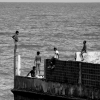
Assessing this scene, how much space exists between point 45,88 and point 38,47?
53.6 meters

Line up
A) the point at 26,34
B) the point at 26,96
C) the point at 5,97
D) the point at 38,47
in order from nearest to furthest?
1. the point at 26,96
2. the point at 5,97
3. the point at 38,47
4. the point at 26,34

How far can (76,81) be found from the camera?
932 inches

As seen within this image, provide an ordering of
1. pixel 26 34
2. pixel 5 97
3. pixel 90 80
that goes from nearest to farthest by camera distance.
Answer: pixel 90 80 → pixel 5 97 → pixel 26 34

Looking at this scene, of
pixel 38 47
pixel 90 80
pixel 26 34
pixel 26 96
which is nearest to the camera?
pixel 90 80

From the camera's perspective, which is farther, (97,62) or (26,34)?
(26,34)

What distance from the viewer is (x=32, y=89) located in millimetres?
24781

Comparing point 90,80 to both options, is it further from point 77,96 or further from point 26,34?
point 26,34

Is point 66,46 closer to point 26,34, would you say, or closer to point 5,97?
point 26,34

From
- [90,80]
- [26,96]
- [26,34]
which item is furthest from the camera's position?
[26,34]

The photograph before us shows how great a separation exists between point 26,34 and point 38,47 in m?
28.4

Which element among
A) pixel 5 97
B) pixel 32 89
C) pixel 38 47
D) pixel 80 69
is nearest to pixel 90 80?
pixel 80 69

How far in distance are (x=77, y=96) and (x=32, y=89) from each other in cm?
219

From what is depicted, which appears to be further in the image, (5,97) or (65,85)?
(5,97)

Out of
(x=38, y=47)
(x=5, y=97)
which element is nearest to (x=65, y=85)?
(x=5, y=97)
